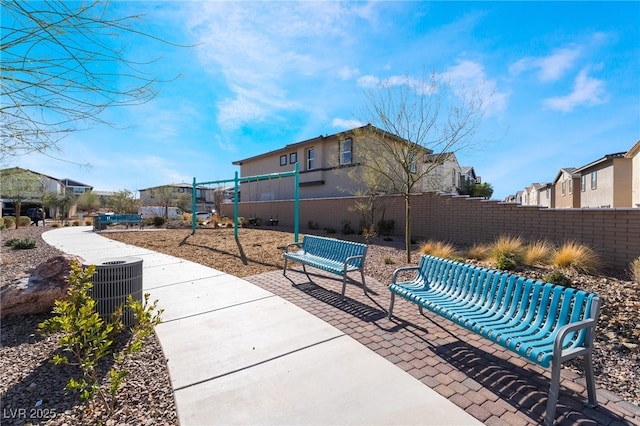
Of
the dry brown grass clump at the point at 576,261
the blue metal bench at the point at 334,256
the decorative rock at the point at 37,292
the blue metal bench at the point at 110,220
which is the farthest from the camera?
the blue metal bench at the point at 110,220

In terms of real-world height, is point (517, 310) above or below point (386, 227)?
below

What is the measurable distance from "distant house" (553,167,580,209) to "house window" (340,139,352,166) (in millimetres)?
23275

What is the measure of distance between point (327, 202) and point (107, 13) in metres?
16.9

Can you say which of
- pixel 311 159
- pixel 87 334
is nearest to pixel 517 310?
pixel 87 334

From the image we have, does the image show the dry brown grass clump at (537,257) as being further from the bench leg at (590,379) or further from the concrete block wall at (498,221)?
the bench leg at (590,379)

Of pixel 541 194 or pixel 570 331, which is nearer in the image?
pixel 570 331

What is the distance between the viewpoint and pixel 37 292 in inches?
173

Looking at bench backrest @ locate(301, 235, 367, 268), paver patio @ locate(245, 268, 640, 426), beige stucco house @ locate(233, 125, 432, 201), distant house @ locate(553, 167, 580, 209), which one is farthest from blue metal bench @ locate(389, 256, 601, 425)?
distant house @ locate(553, 167, 580, 209)

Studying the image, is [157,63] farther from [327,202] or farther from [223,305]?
[327,202]

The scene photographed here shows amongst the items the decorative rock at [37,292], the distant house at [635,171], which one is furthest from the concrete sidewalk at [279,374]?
the distant house at [635,171]

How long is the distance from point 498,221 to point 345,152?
11704 mm

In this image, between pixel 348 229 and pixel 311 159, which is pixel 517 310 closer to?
pixel 348 229

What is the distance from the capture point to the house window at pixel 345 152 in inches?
813

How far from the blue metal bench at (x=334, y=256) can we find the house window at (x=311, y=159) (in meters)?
16.6
